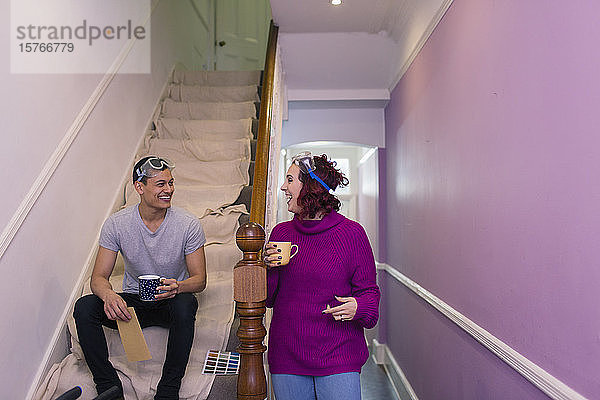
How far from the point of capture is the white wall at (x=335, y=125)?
533 cm

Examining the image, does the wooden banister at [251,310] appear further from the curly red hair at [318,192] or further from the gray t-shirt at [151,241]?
the gray t-shirt at [151,241]

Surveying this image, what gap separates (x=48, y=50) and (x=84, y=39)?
1.49 ft

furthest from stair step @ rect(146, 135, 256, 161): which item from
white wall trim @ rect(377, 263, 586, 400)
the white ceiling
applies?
white wall trim @ rect(377, 263, 586, 400)

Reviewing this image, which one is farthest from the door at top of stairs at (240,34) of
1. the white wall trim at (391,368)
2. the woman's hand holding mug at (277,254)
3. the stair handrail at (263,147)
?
the woman's hand holding mug at (277,254)

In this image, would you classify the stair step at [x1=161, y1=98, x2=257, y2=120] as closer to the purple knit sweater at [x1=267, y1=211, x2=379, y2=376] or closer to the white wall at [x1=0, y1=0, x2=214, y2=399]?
the white wall at [x1=0, y1=0, x2=214, y2=399]

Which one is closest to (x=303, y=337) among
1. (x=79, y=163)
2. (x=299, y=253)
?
(x=299, y=253)

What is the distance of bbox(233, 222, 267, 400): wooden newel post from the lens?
176 centimetres

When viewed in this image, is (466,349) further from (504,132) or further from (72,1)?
(72,1)

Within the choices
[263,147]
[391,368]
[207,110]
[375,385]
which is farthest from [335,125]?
[263,147]

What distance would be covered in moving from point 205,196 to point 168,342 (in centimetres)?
138

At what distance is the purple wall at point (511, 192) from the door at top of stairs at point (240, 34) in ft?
11.8

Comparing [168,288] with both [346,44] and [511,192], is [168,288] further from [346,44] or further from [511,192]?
[346,44]

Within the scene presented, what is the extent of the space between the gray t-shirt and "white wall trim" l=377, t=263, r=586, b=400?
48.8 inches

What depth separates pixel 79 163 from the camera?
2.92 m
